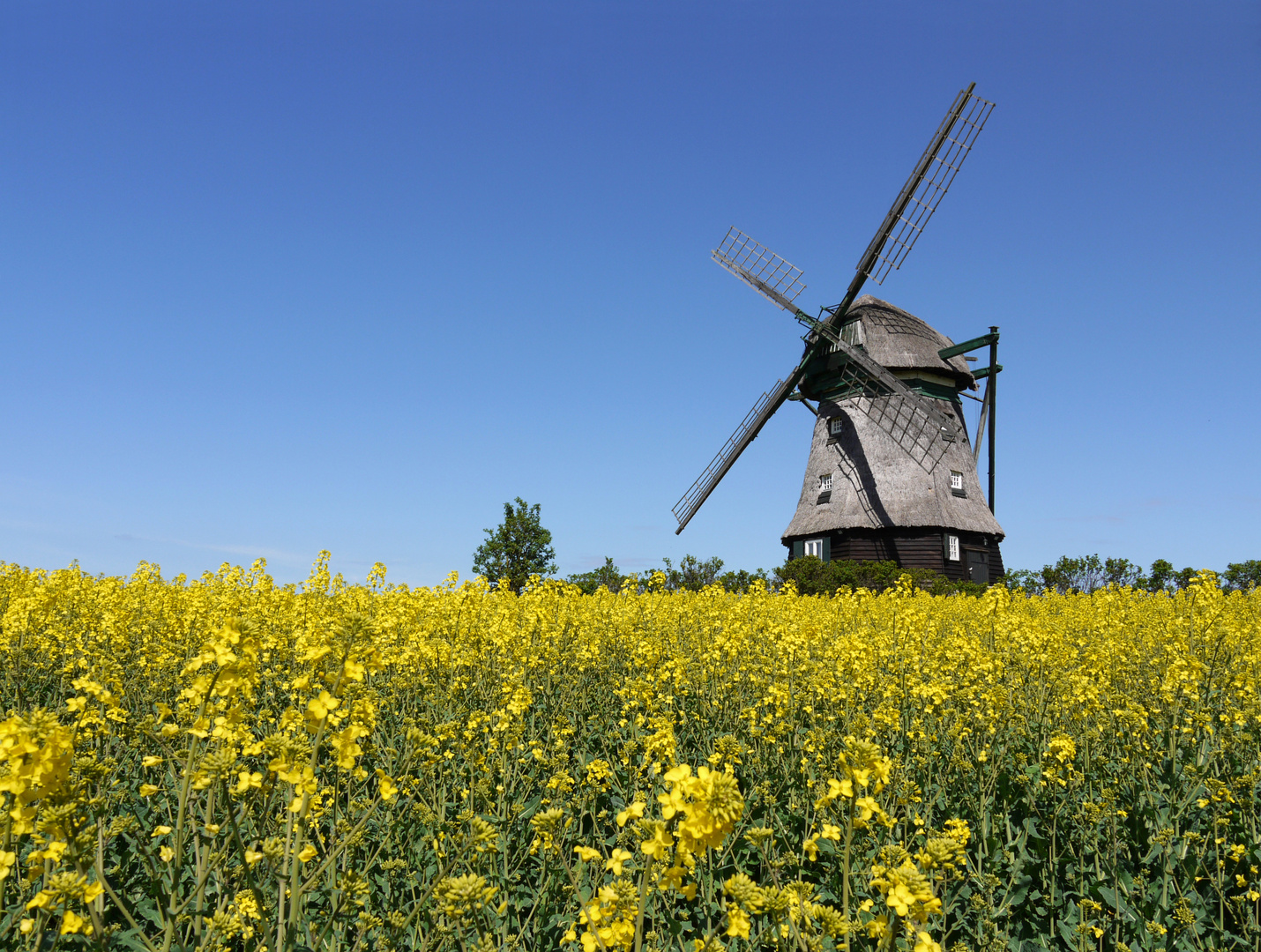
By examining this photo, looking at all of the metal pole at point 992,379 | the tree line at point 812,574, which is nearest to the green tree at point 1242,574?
the tree line at point 812,574

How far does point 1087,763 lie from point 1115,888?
5.25 feet

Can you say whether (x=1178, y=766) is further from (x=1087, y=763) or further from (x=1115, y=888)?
(x=1115, y=888)

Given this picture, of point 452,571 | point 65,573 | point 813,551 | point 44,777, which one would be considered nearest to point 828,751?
point 44,777

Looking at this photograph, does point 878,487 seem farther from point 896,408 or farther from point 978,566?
point 978,566

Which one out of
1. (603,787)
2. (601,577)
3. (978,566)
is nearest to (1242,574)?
(978,566)

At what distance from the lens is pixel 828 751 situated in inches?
226

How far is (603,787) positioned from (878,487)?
29209mm

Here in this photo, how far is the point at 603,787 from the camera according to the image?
15.4 feet

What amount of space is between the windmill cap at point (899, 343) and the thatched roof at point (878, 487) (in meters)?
1.67

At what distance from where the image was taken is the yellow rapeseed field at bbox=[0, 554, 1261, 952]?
8.68 feet

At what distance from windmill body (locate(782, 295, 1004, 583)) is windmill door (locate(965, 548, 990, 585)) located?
4 centimetres

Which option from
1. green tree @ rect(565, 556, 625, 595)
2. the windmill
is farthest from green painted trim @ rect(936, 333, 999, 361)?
green tree @ rect(565, 556, 625, 595)

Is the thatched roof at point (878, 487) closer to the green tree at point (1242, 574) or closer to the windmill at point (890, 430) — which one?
the windmill at point (890, 430)

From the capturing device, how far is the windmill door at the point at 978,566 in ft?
103
